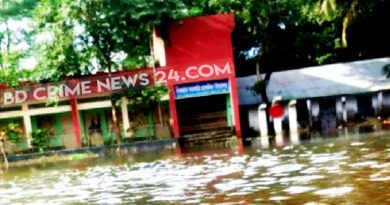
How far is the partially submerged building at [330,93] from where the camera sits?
25.3 meters

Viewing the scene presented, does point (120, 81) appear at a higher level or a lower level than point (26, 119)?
higher

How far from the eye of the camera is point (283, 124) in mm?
24969

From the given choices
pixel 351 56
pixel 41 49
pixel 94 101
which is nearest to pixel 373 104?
pixel 351 56

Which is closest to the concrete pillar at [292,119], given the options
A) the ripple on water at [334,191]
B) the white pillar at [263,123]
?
the white pillar at [263,123]

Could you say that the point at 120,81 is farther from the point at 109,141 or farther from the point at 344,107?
the point at 344,107

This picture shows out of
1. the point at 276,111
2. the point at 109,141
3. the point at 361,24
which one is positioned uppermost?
the point at 361,24

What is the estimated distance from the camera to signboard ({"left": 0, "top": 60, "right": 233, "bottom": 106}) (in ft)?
79.2

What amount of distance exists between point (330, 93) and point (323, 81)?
1.09 m

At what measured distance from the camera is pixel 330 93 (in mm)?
27266

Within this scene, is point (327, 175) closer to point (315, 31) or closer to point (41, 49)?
point (41, 49)

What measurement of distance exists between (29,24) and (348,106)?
16816 millimetres

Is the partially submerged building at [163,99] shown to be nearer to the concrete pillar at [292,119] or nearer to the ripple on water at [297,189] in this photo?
the concrete pillar at [292,119]

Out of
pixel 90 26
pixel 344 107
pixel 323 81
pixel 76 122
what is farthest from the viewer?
pixel 323 81

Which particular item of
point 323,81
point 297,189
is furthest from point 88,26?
point 297,189
